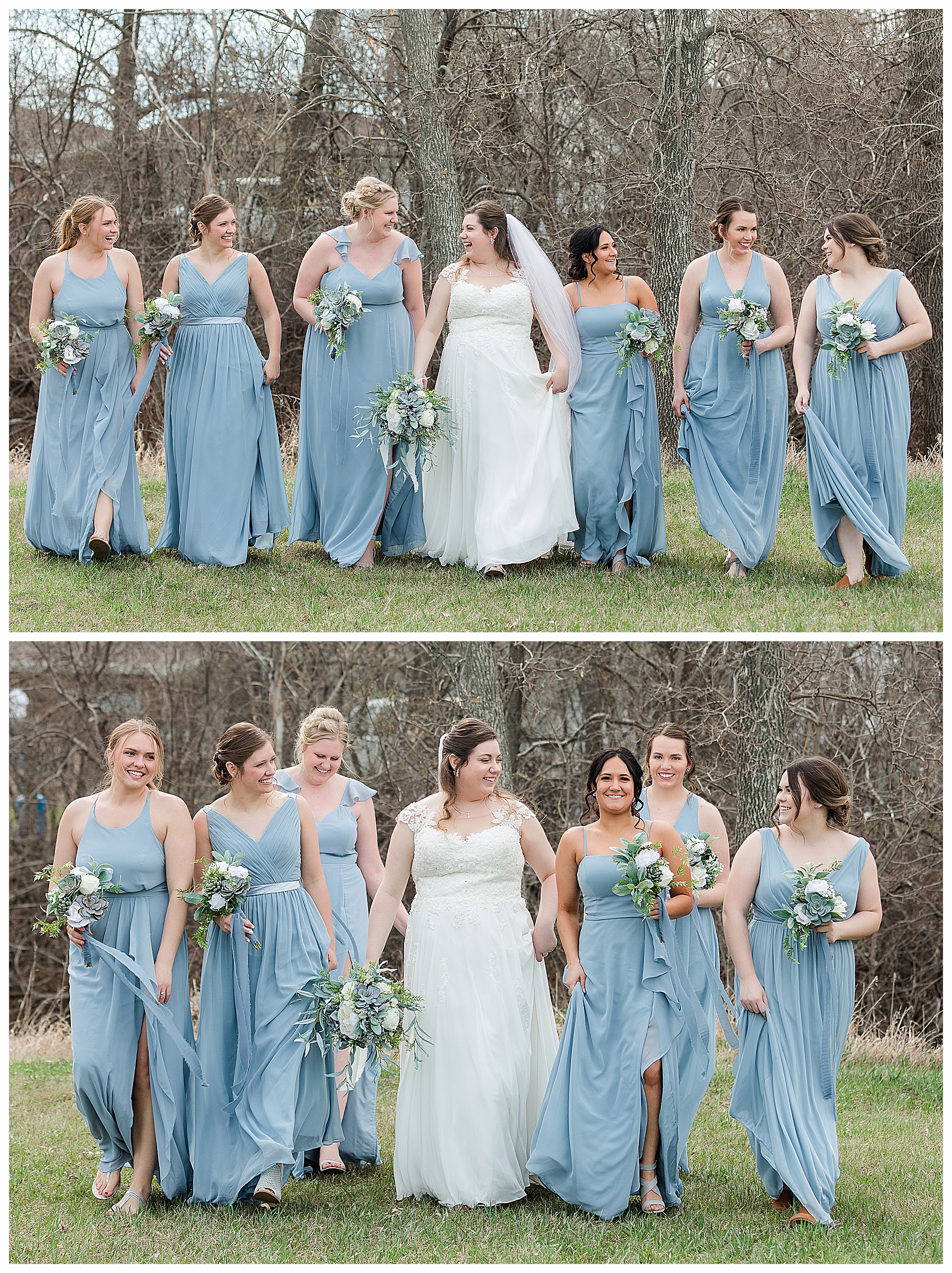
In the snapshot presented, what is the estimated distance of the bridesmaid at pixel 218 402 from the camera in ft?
27.8

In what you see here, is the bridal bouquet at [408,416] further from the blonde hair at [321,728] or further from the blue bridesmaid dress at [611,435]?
the blonde hair at [321,728]

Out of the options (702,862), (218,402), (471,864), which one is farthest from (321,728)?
(218,402)

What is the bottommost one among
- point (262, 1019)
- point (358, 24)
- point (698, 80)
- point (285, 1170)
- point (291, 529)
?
point (285, 1170)

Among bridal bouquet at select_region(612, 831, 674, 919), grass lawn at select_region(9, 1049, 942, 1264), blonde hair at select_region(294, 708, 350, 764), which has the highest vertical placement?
blonde hair at select_region(294, 708, 350, 764)

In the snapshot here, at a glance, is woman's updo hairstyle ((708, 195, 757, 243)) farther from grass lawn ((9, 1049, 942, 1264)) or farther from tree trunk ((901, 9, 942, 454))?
tree trunk ((901, 9, 942, 454))

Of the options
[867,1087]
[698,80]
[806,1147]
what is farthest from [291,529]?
[698,80]

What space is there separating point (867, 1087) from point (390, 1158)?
13.7 feet

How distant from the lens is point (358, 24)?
15.3m

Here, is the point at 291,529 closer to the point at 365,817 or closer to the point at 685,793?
the point at 365,817

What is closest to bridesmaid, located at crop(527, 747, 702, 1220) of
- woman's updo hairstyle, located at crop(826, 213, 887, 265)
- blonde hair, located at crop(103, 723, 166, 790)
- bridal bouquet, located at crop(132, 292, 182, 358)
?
blonde hair, located at crop(103, 723, 166, 790)

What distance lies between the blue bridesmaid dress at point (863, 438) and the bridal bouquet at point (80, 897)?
15.1 feet

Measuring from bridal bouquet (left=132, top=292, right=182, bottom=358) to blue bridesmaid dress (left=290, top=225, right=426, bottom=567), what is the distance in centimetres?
84

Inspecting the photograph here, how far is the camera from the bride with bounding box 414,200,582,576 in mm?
8352

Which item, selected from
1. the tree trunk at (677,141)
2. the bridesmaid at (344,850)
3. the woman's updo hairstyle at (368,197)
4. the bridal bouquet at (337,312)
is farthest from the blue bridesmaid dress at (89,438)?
the tree trunk at (677,141)
